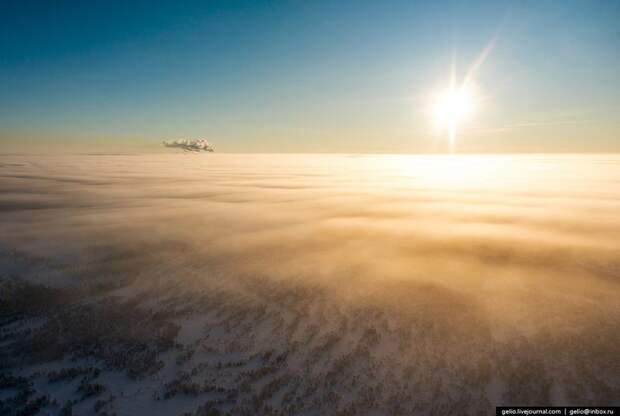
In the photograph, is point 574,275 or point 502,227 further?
point 502,227

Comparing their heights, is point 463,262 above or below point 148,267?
above

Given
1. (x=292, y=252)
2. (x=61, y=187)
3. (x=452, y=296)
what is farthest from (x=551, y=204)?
(x=61, y=187)

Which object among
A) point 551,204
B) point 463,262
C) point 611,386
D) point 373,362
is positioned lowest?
point 373,362

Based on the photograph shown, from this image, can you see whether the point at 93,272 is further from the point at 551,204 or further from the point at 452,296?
the point at 551,204

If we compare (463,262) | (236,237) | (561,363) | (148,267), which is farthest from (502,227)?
(148,267)

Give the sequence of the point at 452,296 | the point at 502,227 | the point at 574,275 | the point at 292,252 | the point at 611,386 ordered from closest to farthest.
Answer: the point at 611,386 → the point at 452,296 → the point at 574,275 → the point at 292,252 → the point at 502,227

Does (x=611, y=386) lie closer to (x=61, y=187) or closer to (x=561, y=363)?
(x=561, y=363)

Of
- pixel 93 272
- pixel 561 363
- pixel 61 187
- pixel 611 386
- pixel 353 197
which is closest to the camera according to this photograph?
pixel 611 386
